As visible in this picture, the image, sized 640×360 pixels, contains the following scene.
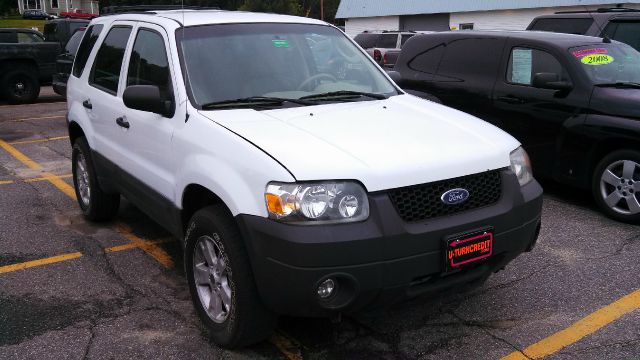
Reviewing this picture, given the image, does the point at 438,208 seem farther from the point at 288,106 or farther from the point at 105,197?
the point at 105,197

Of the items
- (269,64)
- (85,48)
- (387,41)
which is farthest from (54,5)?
(269,64)

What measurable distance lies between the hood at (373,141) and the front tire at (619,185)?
2.46 meters

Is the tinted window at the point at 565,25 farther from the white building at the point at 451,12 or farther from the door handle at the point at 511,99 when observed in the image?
the white building at the point at 451,12

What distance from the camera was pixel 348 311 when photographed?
9.66ft

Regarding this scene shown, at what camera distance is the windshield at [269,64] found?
3.79 meters

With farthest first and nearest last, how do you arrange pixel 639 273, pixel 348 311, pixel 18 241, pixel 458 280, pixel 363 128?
pixel 18 241
pixel 639 273
pixel 363 128
pixel 458 280
pixel 348 311

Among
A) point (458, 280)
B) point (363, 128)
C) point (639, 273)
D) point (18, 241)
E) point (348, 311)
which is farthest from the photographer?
point (18, 241)

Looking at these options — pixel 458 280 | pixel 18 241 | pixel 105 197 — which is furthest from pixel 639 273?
pixel 18 241

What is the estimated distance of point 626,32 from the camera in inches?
325

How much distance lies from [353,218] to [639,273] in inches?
107

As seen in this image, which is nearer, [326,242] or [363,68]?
[326,242]

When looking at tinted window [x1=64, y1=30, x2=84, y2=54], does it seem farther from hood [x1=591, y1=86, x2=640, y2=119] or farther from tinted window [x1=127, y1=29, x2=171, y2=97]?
hood [x1=591, y1=86, x2=640, y2=119]

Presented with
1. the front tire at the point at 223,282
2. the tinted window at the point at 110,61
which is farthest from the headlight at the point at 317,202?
the tinted window at the point at 110,61

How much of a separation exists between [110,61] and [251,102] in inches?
69.4
